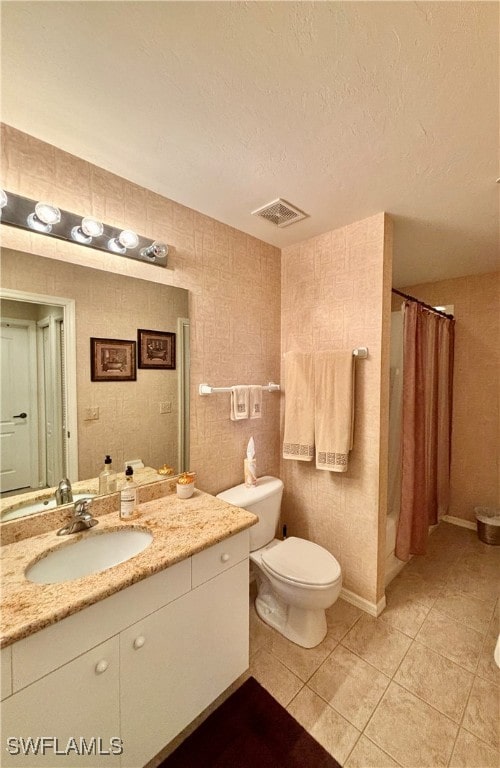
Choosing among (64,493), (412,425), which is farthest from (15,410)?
(412,425)

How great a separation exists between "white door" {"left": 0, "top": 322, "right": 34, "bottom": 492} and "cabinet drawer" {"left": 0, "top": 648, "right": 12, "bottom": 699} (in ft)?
1.85

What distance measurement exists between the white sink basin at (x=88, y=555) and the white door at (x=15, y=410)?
0.98ft

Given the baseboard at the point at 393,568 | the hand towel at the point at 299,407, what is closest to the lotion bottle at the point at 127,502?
the hand towel at the point at 299,407

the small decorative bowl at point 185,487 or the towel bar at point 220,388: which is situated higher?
the towel bar at point 220,388

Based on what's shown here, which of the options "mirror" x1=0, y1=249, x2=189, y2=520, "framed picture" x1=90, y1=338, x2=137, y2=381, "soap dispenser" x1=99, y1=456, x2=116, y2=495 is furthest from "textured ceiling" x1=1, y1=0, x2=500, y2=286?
"soap dispenser" x1=99, y1=456, x2=116, y2=495

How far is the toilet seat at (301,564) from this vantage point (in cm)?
147

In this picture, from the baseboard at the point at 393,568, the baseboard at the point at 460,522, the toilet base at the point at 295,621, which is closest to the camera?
the toilet base at the point at 295,621

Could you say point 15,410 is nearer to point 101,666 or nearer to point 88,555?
point 88,555

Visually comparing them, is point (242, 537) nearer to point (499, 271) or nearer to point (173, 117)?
point (173, 117)

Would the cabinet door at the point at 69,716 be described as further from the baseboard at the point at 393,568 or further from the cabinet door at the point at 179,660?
Answer: the baseboard at the point at 393,568

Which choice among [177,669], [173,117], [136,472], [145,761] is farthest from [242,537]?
[173,117]

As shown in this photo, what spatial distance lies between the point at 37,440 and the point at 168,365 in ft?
2.11

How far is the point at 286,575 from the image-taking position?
150 cm

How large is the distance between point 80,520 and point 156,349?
81 cm
